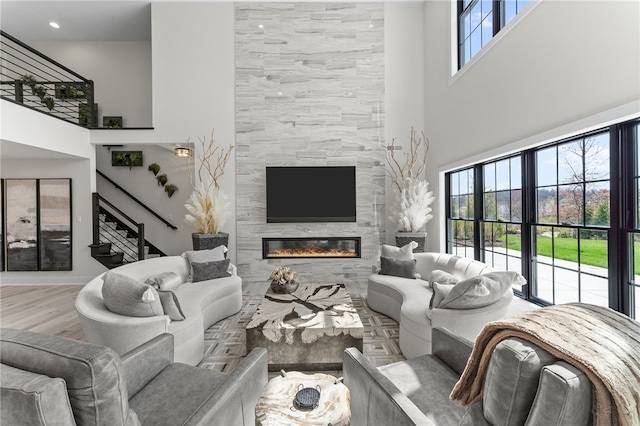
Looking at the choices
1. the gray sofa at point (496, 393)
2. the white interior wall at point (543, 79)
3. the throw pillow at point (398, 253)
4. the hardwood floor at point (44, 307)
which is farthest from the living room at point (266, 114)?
the gray sofa at point (496, 393)

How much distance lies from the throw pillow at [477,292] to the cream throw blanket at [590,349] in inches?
47.1

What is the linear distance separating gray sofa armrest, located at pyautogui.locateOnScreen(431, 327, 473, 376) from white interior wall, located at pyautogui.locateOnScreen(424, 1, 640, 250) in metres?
1.69

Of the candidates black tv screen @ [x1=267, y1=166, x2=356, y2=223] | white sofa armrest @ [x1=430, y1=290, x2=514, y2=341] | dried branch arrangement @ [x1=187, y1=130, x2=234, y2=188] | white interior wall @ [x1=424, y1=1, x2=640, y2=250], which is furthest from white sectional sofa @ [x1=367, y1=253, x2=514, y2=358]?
dried branch arrangement @ [x1=187, y1=130, x2=234, y2=188]

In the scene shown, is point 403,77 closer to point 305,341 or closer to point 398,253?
point 398,253

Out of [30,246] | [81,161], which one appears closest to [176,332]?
[81,161]

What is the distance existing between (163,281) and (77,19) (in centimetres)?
584

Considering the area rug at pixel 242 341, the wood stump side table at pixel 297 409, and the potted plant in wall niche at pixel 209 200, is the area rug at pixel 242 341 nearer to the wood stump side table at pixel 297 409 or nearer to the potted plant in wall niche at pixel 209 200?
the wood stump side table at pixel 297 409

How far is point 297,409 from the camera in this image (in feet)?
4.15

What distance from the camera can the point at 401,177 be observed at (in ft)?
16.9

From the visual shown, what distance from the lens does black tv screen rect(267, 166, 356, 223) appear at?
511cm

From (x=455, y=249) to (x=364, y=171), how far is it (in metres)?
1.96

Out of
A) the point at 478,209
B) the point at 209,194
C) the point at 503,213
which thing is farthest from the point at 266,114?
the point at 503,213

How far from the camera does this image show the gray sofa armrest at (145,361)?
1419 millimetres

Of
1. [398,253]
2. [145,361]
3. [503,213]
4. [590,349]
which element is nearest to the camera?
[590,349]
